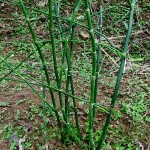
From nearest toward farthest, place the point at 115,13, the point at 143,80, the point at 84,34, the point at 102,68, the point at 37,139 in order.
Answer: the point at 37,139 < the point at 143,80 < the point at 102,68 < the point at 84,34 < the point at 115,13

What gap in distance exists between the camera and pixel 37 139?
1.88 m

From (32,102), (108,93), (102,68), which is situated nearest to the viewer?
(32,102)

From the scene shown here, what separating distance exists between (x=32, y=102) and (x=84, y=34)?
4.43 feet

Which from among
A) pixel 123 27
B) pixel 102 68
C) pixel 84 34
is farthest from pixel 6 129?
pixel 123 27

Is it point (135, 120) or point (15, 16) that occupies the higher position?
point (15, 16)

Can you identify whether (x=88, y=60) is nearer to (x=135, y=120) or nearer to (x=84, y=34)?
(x=84, y=34)

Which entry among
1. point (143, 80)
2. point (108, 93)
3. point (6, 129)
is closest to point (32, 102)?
point (6, 129)

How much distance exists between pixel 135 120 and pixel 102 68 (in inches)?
32.0

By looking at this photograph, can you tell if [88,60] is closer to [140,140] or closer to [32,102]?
[32,102]

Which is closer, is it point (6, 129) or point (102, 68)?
point (6, 129)

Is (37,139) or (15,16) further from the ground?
(15,16)

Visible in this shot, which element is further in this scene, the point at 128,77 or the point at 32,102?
the point at 128,77

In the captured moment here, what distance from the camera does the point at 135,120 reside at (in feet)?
6.72

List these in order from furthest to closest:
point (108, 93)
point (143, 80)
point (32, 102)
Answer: point (143, 80) → point (108, 93) → point (32, 102)
